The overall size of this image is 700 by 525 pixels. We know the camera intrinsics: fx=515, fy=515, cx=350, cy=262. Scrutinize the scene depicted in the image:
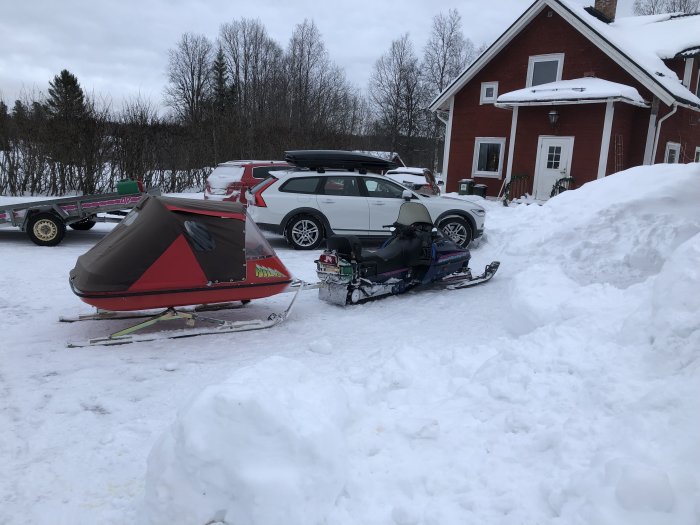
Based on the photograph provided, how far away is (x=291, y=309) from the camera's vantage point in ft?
21.6

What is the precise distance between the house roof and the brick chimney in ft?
1.40

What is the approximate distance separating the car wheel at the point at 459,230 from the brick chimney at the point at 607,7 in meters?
18.7

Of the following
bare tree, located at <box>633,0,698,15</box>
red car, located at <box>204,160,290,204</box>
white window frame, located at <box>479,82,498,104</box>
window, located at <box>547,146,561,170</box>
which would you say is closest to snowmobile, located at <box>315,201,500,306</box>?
red car, located at <box>204,160,290,204</box>

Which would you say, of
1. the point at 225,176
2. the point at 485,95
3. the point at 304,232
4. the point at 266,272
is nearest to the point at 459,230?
the point at 304,232

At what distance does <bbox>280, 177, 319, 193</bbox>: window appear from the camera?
1030 cm

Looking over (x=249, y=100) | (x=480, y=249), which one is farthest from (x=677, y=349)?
(x=249, y=100)

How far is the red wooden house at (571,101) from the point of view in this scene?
667 inches

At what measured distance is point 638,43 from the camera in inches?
797

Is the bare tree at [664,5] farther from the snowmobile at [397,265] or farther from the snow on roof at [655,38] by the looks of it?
the snowmobile at [397,265]

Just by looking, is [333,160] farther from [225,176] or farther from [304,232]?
[225,176]

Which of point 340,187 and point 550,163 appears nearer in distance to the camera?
point 340,187

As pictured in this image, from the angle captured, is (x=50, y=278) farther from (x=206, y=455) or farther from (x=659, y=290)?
(x=659, y=290)

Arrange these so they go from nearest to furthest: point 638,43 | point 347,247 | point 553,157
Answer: point 347,247, point 553,157, point 638,43

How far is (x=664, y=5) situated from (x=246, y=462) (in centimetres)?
5747
